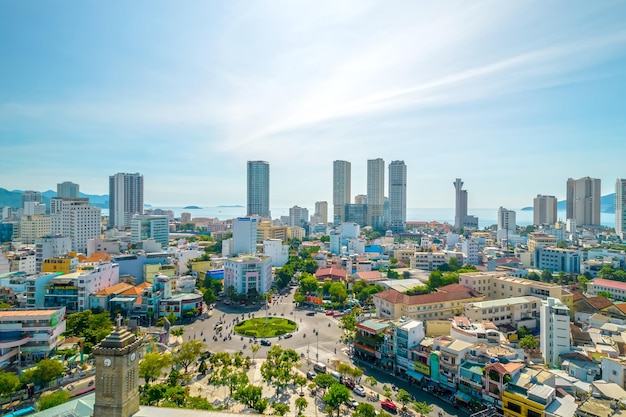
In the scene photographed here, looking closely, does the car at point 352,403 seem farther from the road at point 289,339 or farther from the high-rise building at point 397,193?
the high-rise building at point 397,193

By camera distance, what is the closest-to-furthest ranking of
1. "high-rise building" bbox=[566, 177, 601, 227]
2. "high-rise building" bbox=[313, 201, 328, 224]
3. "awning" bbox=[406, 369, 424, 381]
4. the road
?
"awning" bbox=[406, 369, 424, 381] < the road < "high-rise building" bbox=[566, 177, 601, 227] < "high-rise building" bbox=[313, 201, 328, 224]

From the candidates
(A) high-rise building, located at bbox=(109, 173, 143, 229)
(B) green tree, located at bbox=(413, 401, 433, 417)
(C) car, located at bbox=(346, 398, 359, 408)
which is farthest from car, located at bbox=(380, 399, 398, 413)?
(A) high-rise building, located at bbox=(109, 173, 143, 229)

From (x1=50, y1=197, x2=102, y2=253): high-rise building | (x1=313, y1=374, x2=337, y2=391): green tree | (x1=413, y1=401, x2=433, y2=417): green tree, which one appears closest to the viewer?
(x1=413, y1=401, x2=433, y2=417): green tree

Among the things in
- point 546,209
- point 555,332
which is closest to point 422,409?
point 555,332

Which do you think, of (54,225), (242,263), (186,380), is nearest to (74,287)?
(242,263)

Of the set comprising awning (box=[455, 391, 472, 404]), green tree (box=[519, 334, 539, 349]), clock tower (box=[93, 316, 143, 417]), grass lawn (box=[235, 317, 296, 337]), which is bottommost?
grass lawn (box=[235, 317, 296, 337])

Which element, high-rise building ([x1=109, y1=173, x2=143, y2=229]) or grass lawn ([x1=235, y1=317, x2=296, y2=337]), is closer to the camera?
grass lawn ([x1=235, y1=317, x2=296, y2=337])

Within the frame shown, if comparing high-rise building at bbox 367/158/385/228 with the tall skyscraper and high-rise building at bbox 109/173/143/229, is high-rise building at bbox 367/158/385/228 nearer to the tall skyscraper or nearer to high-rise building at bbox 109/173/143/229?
the tall skyscraper

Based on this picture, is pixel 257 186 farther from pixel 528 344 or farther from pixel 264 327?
pixel 528 344
